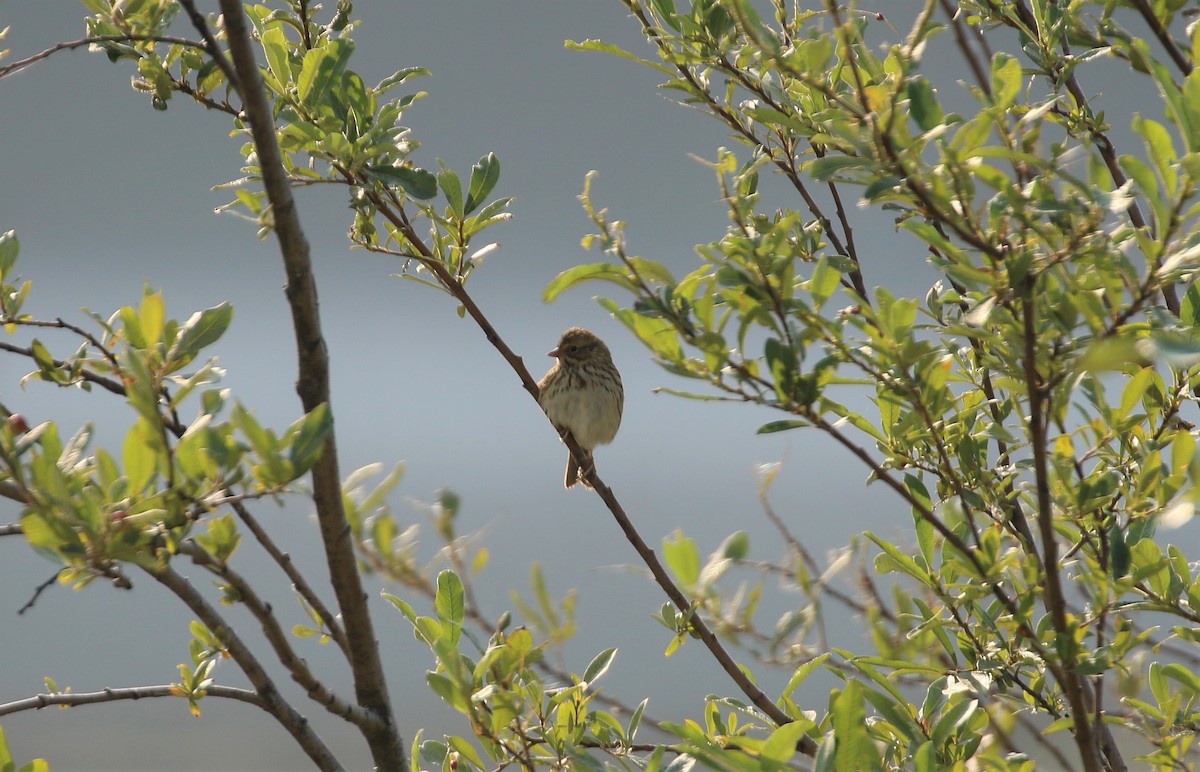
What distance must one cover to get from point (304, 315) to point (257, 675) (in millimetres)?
327

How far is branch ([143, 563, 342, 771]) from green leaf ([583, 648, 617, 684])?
0.26m

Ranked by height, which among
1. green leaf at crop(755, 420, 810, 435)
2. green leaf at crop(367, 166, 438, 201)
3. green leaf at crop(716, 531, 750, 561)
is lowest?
green leaf at crop(716, 531, 750, 561)

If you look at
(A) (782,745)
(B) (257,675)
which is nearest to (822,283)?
(A) (782,745)

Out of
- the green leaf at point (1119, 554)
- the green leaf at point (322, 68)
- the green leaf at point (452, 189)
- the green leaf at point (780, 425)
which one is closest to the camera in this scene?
the green leaf at point (780, 425)

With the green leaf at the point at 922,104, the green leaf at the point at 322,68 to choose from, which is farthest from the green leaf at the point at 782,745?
the green leaf at the point at 322,68

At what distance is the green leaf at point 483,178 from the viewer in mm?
1308

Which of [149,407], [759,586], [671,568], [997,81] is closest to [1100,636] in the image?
[759,586]

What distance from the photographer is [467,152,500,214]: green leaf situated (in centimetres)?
131

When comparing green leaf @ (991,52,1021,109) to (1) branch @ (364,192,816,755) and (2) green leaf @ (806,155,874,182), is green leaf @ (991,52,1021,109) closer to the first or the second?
(2) green leaf @ (806,155,874,182)

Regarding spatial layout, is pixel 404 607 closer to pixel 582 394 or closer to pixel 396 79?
pixel 396 79

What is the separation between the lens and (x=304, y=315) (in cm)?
86

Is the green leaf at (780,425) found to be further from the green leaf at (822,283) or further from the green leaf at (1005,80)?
the green leaf at (1005,80)

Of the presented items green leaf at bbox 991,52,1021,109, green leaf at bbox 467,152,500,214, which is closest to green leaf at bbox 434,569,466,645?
green leaf at bbox 467,152,500,214

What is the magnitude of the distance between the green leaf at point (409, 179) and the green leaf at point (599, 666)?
52 cm
